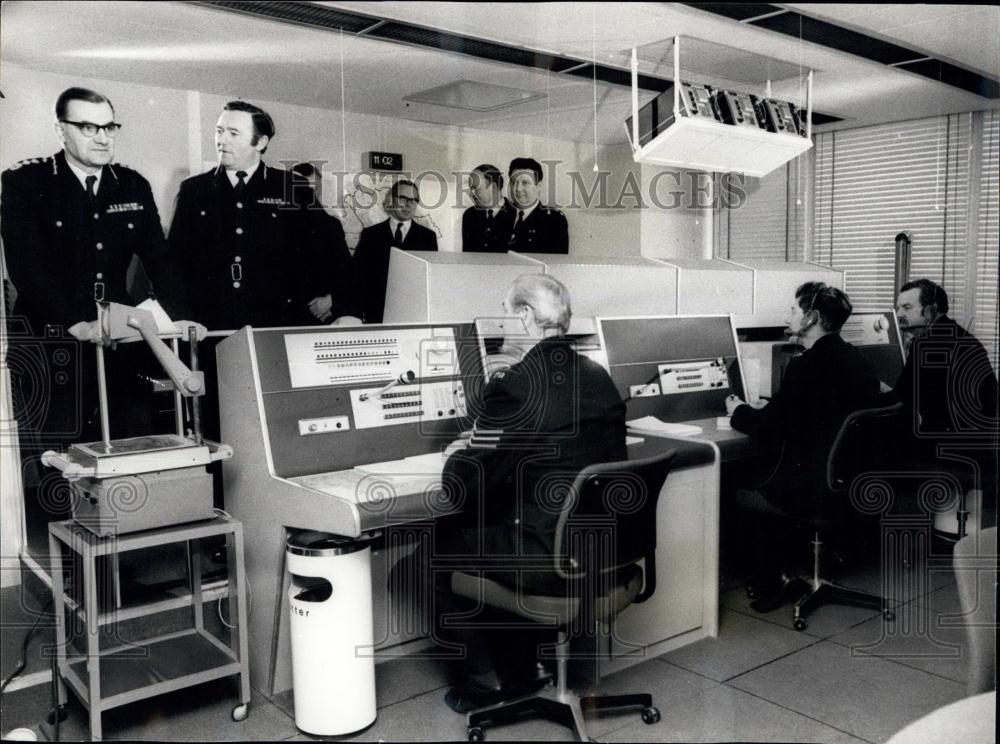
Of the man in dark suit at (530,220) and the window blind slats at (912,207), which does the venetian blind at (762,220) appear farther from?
the man in dark suit at (530,220)

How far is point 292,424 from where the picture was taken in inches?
95.4

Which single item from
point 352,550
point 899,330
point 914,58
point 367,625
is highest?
point 914,58

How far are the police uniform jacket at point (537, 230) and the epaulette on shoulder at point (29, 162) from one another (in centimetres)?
124

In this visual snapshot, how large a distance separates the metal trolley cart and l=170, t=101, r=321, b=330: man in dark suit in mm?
624

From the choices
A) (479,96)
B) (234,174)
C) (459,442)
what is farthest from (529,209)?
(234,174)

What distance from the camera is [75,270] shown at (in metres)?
2.13

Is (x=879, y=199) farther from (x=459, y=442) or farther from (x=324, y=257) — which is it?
(x=324, y=257)

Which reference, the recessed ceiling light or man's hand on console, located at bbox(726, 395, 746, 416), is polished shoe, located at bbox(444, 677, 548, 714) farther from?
the recessed ceiling light

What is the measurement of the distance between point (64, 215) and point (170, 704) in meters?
1.39

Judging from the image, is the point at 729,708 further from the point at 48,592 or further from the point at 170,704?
the point at 48,592

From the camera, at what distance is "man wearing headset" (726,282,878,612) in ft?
9.48

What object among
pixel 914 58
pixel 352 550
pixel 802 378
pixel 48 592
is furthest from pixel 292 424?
pixel 914 58

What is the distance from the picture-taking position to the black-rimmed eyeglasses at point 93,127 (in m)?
2.06

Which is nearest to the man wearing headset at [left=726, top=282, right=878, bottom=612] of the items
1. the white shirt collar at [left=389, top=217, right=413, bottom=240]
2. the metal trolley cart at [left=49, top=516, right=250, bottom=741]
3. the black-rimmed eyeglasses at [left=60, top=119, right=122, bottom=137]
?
the white shirt collar at [left=389, top=217, right=413, bottom=240]
